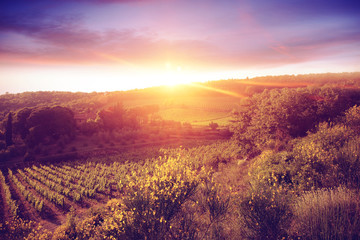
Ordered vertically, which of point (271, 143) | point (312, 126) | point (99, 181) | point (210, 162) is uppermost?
point (312, 126)

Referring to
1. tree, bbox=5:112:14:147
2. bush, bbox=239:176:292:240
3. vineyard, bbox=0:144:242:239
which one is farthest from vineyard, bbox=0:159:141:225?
tree, bbox=5:112:14:147

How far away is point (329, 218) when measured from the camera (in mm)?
4840

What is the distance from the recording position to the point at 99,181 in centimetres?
2130

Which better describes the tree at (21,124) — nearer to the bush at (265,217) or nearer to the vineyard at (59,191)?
the vineyard at (59,191)

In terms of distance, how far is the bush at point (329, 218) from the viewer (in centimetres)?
443

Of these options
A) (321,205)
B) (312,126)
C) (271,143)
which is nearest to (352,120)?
(312,126)

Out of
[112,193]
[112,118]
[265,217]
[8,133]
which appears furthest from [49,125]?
[265,217]

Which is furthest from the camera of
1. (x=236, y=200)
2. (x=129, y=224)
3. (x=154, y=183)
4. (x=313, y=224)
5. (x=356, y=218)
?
(x=236, y=200)

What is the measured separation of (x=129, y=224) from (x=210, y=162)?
1591cm

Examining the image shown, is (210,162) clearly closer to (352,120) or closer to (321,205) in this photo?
(352,120)

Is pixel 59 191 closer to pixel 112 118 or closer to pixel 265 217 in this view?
pixel 265 217

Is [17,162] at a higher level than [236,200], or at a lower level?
lower

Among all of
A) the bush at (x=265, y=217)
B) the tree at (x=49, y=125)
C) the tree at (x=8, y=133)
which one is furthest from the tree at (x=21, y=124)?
the bush at (x=265, y=217)

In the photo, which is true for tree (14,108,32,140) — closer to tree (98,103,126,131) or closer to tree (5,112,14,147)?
tree (5,112,14,147)
